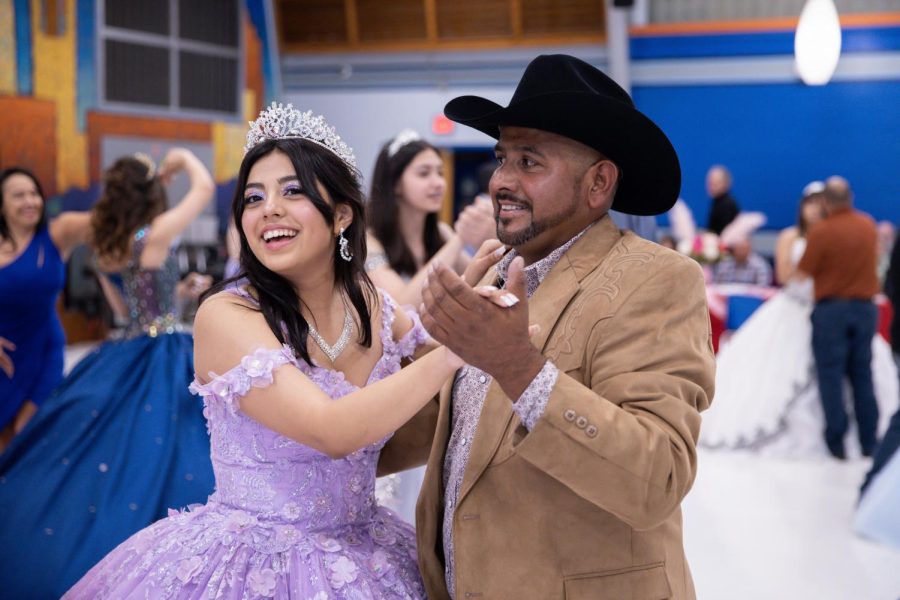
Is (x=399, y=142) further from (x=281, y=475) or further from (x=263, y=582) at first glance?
(x=263, y=582)

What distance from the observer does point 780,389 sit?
245 inches

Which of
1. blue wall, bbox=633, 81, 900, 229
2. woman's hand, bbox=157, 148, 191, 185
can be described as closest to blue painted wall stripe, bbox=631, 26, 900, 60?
blue wall, bbox=633, 81, 900, 229

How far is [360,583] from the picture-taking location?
5.95 ft

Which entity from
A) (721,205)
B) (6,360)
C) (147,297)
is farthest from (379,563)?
(721,205)

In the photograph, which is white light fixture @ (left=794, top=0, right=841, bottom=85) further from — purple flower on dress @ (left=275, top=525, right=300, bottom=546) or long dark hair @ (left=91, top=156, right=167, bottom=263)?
purple flower on dress @ (left=275, top=525, right=300, bottom=546)

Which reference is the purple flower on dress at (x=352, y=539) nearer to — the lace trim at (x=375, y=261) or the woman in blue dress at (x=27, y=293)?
the lace trim at (x=375, y=261)

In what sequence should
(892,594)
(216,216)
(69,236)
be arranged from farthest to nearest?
(216,216) → (69,236) → (892,594)

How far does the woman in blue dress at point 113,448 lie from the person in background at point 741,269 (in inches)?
221

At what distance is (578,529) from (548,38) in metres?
10.7

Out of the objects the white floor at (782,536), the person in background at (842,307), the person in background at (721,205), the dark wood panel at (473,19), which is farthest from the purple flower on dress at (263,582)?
the dark wood panel at (473,19)

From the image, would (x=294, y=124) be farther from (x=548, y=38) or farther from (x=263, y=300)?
(x=548, y=38)

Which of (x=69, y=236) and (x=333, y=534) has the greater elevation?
(x=69, y=236)

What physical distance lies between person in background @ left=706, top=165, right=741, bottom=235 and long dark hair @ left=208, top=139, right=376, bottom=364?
7.96 m

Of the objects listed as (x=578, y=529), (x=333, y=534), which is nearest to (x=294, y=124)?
(x=333, y=534)
